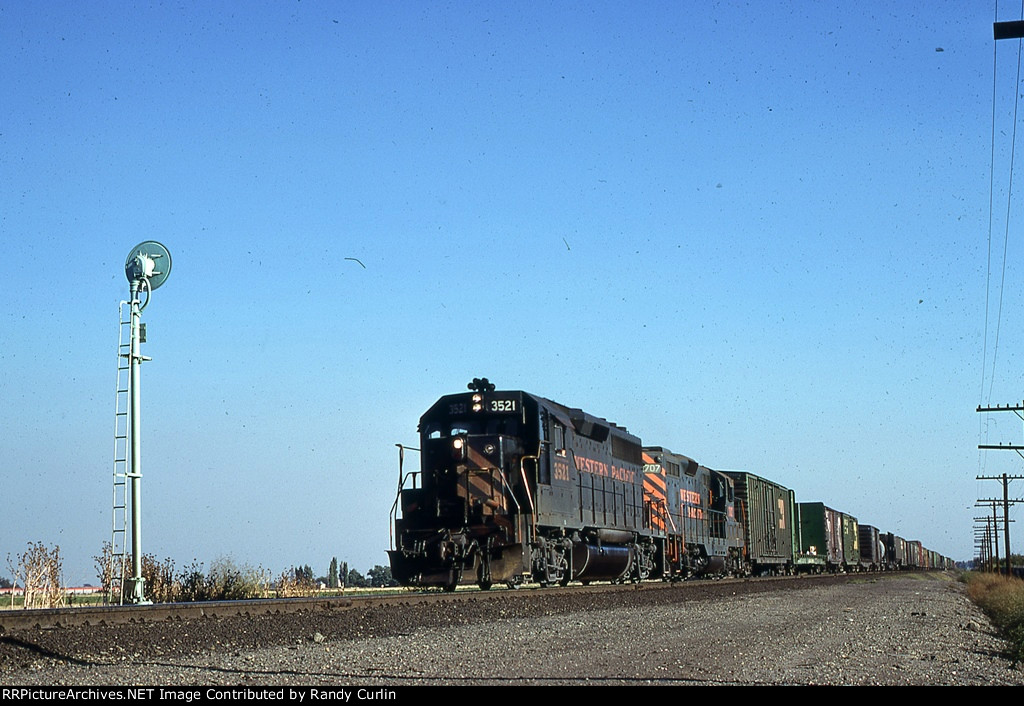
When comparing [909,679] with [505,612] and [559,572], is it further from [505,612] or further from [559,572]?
[559,572]

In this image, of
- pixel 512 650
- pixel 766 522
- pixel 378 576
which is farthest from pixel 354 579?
pixel 512 650

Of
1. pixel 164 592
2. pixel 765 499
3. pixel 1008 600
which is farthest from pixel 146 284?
pixel 765 499

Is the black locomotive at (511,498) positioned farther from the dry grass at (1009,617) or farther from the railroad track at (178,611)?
the dry grass at (1009,617)

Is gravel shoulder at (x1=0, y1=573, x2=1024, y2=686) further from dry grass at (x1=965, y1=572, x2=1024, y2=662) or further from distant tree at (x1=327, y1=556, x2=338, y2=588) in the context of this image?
distant tree at (x1=327, y1=556, x2=338, y2=588)

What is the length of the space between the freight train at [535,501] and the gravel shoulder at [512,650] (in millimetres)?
4365

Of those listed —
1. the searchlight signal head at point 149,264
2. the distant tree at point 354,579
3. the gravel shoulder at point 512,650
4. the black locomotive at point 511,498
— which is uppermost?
the searchlight signal head at point 149,264

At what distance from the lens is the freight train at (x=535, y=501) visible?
19578mm

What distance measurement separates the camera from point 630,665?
8805mm

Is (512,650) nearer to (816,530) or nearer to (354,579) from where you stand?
(354,579)

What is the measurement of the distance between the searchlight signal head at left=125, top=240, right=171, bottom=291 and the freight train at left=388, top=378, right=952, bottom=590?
218 inches

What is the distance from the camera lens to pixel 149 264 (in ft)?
62.0

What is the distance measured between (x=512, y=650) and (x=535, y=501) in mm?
10095

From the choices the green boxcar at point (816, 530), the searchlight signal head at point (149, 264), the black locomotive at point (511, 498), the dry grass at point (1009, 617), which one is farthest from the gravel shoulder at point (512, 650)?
the green boxcar at point (816, 530)
